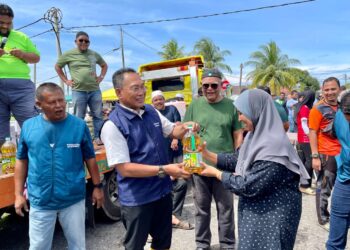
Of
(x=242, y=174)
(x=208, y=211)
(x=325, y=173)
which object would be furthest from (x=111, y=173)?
(x=325, y=173)

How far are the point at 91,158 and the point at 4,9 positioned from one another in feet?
6.25

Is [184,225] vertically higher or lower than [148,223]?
lower

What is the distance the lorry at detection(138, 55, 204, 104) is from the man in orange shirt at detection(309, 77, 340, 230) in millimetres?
3817

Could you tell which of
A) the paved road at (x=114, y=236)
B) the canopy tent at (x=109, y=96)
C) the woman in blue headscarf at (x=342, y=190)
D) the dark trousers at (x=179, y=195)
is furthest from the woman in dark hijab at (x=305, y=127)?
the canopy tent at (x=109, y=96)

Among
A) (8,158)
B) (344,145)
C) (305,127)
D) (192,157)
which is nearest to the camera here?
(192,157)

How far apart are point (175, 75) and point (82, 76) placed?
364cm

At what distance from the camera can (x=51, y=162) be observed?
2385 mm

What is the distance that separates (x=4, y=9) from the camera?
3170 mm

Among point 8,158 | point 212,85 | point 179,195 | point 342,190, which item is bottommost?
point 179,195

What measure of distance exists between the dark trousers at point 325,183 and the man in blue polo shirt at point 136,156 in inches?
97.8

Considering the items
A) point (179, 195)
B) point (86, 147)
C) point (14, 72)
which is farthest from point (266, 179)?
point (14, 72)

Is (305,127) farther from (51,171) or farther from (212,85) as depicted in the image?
(51,171)

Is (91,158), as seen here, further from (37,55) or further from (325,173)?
(325,173)

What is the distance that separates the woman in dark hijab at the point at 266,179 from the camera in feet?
6.37
